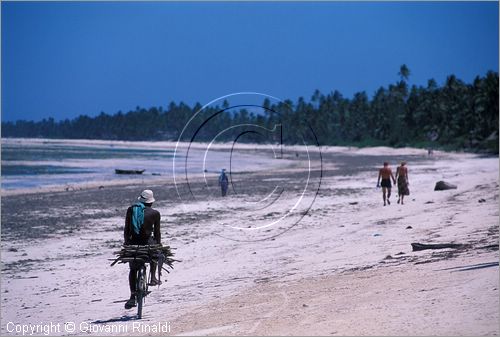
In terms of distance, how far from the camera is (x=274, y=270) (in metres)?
11.0

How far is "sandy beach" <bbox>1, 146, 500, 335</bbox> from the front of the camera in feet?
22.8

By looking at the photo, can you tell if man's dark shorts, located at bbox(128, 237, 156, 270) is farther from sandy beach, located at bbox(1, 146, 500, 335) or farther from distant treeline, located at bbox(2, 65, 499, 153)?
distant treeline, located at bbox(2, 65, 499, 153)

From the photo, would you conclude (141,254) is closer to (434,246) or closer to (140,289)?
(140,289)

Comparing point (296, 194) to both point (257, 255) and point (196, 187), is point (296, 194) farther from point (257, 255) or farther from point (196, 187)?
point (257, 255)

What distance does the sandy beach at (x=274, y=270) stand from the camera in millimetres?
6945

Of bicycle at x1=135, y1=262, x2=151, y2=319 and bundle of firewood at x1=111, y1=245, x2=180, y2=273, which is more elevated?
bundle of firewood at x1=111, y1=245, x2=180, y2=273

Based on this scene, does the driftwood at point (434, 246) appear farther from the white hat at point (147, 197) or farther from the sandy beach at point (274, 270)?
the white hat at point (147, 197)

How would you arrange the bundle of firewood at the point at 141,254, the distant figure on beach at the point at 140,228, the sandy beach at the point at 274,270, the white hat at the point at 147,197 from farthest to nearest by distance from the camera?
the white hat at the point at 147,197 → the distant figure on beach at the point at 140,228 → the bundle of firewood at the point at 141,254 → the sandy beach at the point at 274,270

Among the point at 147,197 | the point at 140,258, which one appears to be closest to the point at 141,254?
the point at 140,258

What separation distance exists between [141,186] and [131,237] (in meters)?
25.6

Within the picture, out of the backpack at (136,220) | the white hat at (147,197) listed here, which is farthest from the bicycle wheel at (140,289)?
the white hat at (147,197)

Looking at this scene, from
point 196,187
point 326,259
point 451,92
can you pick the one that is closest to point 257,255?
point 326,259

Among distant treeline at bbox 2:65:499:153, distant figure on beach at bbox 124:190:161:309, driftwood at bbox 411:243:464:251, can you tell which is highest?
distant treeline at bbox 2:65:499:153

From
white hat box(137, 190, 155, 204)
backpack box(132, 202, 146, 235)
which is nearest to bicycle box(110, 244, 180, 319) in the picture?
backpack box(132, 202, 146, 235)
